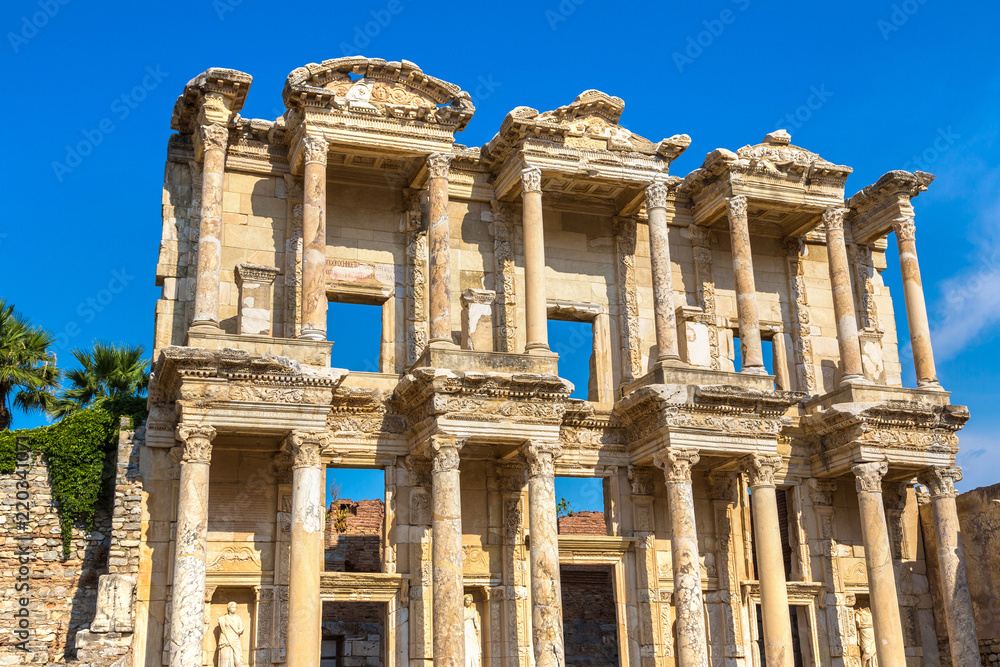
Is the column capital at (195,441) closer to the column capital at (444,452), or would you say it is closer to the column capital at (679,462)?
the column capital at (444,452)

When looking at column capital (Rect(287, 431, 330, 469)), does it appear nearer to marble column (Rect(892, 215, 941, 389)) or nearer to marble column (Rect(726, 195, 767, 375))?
marble column (Rect(726, 195, 767, 375))

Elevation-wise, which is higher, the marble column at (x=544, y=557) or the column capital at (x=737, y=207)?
the column capital at (x=737, y=207)

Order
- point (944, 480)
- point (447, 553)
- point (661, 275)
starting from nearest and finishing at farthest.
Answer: point (447, 553) < point (661, 275) < point (944, 480)

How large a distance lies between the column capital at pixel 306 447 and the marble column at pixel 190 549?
128 centimetres

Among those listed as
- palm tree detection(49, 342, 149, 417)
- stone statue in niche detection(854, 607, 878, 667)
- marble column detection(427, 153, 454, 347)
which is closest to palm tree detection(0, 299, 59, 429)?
palm tree detection(49, 342, 149, 417)

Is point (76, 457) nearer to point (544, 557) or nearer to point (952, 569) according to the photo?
point (544, 557)

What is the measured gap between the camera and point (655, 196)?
856 inches

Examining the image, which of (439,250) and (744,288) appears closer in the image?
(439,250)

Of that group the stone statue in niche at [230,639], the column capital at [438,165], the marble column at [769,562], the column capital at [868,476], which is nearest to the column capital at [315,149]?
the column capital at [438,165]

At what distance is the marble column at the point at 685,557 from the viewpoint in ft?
61.8

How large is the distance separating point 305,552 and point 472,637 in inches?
145

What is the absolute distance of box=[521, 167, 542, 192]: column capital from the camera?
828 inches

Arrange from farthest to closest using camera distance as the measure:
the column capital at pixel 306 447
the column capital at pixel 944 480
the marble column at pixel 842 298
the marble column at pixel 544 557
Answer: the marble column at pixel 842 298, the column capital at pixel 944 480, the marble column at pixel 544 557, the column capital at pixel 306 447

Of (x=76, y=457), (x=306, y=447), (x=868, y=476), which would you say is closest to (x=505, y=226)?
(x=306, y=447)
